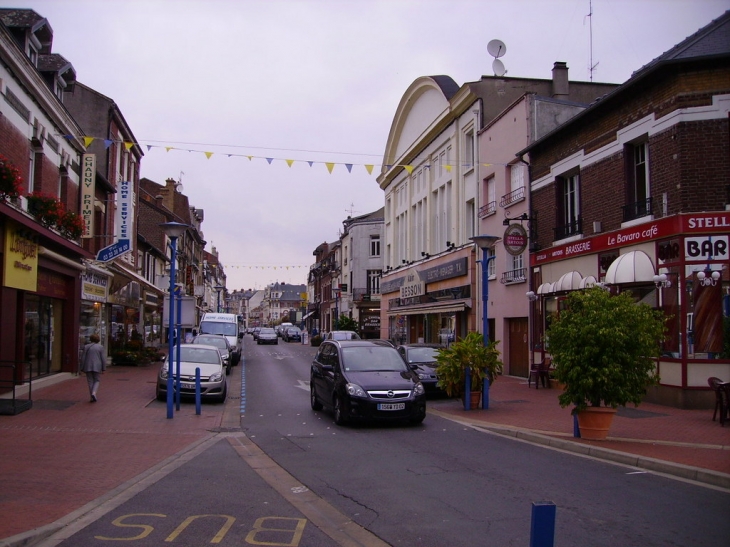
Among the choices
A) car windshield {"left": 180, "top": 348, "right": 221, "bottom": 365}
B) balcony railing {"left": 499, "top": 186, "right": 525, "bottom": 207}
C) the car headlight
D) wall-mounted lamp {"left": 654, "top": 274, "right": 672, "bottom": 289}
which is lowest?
the car headlight

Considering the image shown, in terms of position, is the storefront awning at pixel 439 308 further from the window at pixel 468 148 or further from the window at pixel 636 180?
the window at pixel 636 180

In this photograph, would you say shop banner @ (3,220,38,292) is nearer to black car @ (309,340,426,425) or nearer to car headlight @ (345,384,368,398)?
black car @ (309,340,426,425)

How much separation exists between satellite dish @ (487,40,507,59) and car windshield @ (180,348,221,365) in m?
19.6

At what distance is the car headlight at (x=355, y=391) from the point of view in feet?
43.0

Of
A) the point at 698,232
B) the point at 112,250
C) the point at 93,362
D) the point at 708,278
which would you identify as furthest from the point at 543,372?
the point at 112,250

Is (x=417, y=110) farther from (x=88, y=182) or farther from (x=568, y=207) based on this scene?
(x=88, y=182)

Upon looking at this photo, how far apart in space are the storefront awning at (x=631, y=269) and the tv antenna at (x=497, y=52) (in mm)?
16026

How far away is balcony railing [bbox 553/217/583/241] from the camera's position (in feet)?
64.8

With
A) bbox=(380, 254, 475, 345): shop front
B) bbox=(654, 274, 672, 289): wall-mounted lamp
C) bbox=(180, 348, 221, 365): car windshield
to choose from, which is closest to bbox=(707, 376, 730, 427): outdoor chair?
bbox=(654, 274, 672, 289): wall-mounted lamp

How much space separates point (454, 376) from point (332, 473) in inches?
282

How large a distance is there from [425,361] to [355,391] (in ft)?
22.1

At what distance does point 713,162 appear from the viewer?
14.9 meters

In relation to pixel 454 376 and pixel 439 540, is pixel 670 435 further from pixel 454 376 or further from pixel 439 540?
pixel 439 540

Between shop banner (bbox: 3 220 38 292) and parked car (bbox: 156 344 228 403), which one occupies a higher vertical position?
shop banner (bbox: 3 220 38 292)
